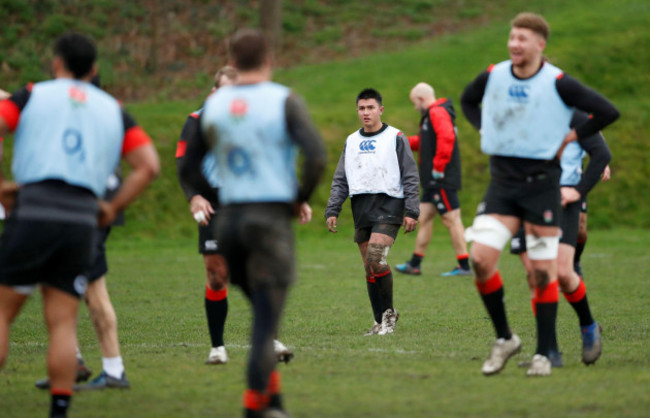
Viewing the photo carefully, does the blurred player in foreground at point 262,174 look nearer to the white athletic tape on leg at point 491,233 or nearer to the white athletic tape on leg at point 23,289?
the white athletic tape on leg at point 23,289

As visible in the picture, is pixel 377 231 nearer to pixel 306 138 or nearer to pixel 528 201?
pixel 528 201

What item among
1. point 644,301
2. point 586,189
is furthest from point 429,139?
point 586,189

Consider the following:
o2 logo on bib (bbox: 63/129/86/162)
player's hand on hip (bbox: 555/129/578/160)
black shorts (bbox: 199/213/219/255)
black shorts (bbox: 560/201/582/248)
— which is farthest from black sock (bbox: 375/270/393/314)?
o2 logo on bib (bbox: 63/129/86/162)

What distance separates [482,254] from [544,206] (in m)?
0.53

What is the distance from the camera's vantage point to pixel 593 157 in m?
7.66

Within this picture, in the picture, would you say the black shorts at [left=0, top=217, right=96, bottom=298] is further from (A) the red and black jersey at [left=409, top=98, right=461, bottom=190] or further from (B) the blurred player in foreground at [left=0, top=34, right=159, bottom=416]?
(A) the red and black jersey at [left=409, top=98, right=461, bottom=190]

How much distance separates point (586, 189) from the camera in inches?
306

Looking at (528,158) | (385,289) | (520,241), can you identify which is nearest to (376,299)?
(385,289)

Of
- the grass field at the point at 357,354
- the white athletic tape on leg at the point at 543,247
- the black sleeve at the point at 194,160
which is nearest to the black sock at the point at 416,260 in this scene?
the grass field at the point at 357,354

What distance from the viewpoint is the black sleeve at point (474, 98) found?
670 cm

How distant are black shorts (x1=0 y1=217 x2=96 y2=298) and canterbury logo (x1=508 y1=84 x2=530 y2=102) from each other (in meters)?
2.95

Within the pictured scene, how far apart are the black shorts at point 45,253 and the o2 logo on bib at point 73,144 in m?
0.37

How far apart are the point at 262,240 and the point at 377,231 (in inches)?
168

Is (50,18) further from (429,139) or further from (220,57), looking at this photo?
(429,139)
